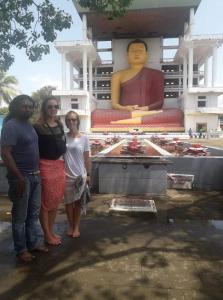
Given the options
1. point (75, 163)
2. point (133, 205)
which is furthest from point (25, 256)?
point (133, 205)

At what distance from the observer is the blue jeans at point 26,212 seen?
3826 mm

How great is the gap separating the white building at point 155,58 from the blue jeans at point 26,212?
41526 millimetres

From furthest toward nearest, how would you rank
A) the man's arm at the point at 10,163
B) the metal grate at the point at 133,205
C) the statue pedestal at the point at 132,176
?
the statue pedestal at the point at 132,176 < the metal grate at the point at 133,205 < the man's arm at the point at 10,163

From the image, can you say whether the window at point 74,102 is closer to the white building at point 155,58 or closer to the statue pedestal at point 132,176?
the white building at point 155,58

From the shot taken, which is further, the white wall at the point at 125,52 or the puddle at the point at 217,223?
the white wall at the point at 125,52

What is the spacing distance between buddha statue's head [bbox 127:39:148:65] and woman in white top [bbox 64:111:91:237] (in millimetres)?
48340

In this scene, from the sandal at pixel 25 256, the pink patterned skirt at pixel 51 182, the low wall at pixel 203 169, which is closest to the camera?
the sandal at pixel 25 256

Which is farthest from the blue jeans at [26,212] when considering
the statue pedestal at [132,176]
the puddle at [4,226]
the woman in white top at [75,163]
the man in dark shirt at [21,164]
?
the statue pedestal at [132,176]

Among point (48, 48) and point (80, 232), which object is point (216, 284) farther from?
point (48, 48)

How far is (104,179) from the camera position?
7656 mm

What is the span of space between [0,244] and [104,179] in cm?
361

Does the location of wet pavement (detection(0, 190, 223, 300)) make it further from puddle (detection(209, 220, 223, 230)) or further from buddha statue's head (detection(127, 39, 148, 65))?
buddha statue's head (detection(127, 39, 148, 65))

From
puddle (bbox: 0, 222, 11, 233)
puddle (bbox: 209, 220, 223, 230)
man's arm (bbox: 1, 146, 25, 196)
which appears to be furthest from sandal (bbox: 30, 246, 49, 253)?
puddle (bbox: 209, 220, 223, 230)

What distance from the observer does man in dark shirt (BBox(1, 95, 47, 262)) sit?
12.0ft
